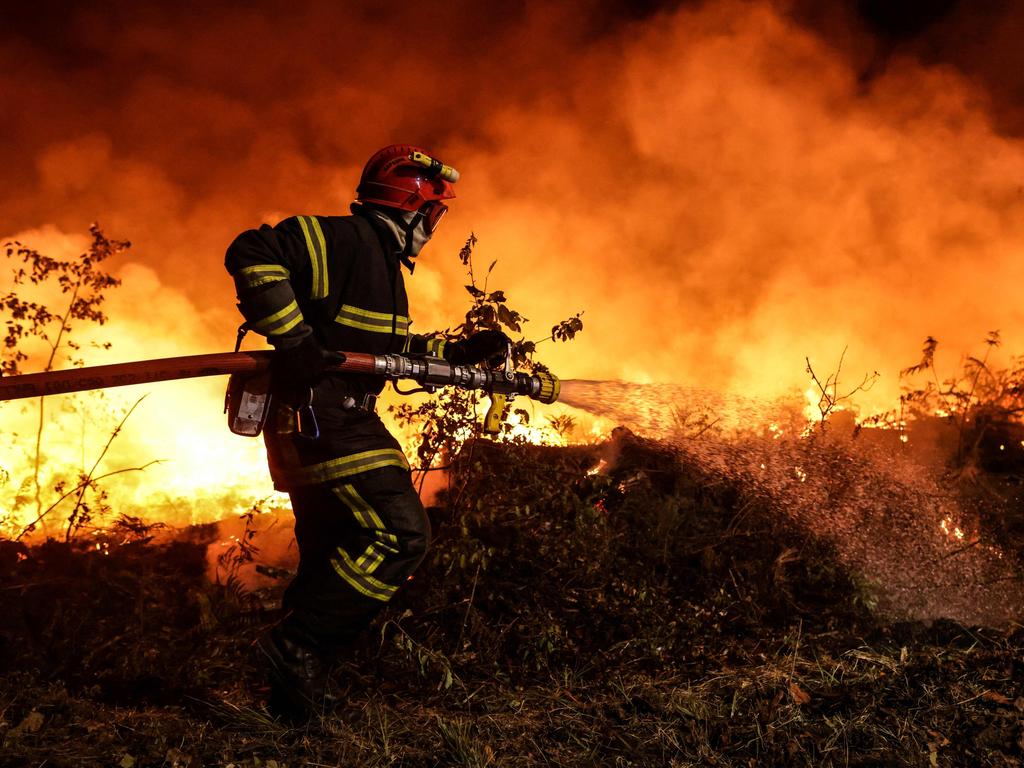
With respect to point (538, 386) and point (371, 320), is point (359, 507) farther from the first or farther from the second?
point (538, 386)

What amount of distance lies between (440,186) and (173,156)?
6.27 metres

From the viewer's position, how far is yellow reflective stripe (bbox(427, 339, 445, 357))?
3738 millimetres

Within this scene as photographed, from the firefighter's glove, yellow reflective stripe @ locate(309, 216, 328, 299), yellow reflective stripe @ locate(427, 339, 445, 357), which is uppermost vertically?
yellow reflective stripe @ locate(309, 216, 328, 299)

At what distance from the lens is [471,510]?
471cm

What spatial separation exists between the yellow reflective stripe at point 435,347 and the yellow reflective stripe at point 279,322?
1.04 m

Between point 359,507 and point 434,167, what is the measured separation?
1.68m

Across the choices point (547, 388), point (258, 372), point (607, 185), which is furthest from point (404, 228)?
point (607, 185)

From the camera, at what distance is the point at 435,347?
376 cm

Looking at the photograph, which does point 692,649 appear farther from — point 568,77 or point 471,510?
point 568,77

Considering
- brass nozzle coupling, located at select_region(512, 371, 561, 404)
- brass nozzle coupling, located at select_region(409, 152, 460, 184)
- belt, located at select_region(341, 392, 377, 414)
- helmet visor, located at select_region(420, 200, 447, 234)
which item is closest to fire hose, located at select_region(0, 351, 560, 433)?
brass nozzle coupling, located at select_region(512, 371, 561, 404)

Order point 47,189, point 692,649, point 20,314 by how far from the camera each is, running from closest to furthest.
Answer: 1. point 692,649
2. point 20,314
3. point 47,189

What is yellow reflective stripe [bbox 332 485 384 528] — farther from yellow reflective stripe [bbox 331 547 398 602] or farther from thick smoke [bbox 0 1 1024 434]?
thick smoke [bbox 0 1 1024 434]

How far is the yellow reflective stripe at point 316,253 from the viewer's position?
117 inches

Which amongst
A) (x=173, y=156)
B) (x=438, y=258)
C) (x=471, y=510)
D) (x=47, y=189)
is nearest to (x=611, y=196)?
(x=438, y=258)
